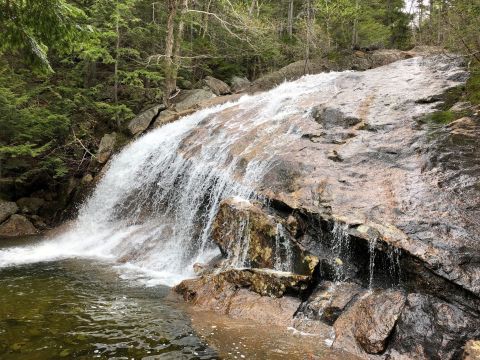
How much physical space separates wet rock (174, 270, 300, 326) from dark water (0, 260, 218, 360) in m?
0.50

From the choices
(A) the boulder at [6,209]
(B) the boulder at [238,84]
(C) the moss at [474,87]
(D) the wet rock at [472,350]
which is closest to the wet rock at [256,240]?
(D) the wet rock at [472,350]

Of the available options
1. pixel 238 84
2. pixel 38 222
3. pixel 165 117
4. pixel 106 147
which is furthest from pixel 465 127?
pixel 238 84

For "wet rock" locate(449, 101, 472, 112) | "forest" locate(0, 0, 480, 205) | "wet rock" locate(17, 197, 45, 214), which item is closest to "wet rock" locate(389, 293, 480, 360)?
"wet rock" locate(449, 101, 472, 112)

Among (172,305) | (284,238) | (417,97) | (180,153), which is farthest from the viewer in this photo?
(180,153)

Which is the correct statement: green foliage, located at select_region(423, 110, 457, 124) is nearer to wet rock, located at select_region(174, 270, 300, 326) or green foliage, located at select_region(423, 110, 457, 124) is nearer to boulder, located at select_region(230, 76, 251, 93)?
wet rock, located at select_region(174, 270, 300, 326)

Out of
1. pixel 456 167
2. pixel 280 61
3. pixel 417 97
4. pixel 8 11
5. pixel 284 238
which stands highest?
pixel 280 61

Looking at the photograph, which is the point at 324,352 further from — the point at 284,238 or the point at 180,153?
the point at 180,153

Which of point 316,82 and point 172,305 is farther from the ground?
point 316,82

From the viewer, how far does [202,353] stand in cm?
539

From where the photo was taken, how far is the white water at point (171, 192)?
10.3 meters

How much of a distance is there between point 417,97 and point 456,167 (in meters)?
4.35

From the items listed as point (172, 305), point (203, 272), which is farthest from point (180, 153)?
point (172, 305)

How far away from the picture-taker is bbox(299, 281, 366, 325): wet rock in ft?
21.1

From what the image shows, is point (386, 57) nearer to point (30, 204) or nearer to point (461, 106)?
point (461, 106)
